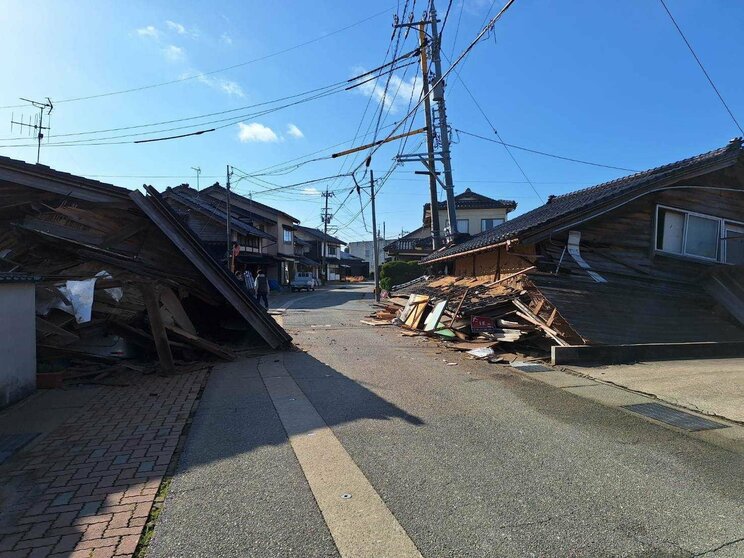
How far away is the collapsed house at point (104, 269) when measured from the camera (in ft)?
24.7

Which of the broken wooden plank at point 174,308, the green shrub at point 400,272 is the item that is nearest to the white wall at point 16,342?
the broken wooden plank at point 174,308

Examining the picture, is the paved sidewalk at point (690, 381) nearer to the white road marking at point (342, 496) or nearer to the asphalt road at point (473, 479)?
the asphalt road at point (473, 479)

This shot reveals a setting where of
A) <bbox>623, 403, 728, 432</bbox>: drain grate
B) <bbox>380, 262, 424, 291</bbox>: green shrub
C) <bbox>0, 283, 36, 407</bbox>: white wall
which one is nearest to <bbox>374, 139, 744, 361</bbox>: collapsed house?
<bbox>623, 403, 728, 432</bbox>: drain grate

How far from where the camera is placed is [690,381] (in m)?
7.20

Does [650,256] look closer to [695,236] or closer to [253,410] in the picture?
[695,236]

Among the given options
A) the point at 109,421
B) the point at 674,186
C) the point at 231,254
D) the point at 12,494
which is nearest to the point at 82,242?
the point at 109,421

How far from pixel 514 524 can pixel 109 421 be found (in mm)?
4666

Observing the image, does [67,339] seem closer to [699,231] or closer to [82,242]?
[82,242]

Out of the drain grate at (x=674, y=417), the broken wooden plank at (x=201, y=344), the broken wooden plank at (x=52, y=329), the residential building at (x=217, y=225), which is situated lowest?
the drain grate at (x=674, y=417)

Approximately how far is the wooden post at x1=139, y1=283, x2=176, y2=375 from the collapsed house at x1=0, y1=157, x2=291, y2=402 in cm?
2

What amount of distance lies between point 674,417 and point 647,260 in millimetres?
8213

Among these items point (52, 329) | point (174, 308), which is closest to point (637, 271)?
point (174, 308)

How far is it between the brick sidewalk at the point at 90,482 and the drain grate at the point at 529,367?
562cm

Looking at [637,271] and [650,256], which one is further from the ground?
[650,256]
